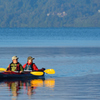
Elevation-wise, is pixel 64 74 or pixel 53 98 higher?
pixel 64 74

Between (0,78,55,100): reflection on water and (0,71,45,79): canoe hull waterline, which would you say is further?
(0,71,45,79): canoe hull waterline

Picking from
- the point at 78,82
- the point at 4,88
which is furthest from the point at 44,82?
the point at 4,88

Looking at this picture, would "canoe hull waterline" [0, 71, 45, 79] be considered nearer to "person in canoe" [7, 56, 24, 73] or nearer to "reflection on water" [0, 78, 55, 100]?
"person in canoe" [7, 56, 24, 73]

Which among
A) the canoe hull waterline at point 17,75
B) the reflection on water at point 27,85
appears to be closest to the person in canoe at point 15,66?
the canoe hull waterline at point 17,75

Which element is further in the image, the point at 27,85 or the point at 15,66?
the point at 15,66

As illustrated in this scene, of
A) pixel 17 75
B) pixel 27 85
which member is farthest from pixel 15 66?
pixel 27 85

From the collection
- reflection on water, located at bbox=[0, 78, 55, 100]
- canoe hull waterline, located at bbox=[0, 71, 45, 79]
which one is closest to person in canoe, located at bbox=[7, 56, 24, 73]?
canoe hull waterline, located at bbox=[0, 71, 45, 79]

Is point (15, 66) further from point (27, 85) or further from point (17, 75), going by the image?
point (27, 85)

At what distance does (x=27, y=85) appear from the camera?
72.9ft

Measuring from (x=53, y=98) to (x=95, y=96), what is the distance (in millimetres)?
1845

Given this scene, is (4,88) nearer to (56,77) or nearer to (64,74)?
(56,77)

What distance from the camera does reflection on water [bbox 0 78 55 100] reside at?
19438 mm

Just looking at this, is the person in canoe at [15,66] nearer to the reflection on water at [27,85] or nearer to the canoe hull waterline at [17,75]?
the canoe hull waterline at [17,75]

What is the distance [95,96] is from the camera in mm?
18375
